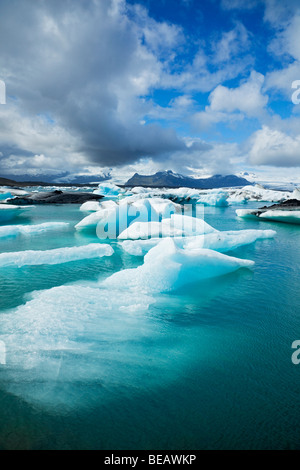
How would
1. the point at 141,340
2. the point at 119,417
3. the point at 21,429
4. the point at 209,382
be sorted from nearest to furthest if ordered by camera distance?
the point at 21,429 → the point at 119,417 → the point at 209,382 → the point at 141,340

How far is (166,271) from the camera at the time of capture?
454 centimetres

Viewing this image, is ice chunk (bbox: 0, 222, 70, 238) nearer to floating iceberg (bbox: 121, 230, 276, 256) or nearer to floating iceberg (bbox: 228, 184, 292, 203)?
floating iceberg (bbox: 121, 230, 276, 256)

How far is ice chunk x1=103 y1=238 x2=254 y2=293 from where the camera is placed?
178 inches

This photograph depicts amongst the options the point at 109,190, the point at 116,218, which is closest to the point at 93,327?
the point at 116,218

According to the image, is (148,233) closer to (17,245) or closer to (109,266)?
(109,266)

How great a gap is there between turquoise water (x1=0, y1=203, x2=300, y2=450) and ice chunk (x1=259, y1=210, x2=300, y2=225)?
35.7ft

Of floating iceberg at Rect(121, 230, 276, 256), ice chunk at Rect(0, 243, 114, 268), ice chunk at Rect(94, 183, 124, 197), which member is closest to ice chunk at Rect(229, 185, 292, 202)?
ice chunk at Rect(94, 183, 124, 197)

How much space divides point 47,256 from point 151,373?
4590 millimetres

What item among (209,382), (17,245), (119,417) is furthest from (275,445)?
(17,245)

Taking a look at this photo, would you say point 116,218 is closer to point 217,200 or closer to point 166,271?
point 166,271

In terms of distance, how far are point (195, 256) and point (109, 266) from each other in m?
2.28

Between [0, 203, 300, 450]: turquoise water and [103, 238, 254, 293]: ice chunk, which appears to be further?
[103, 238, 254, 293]: ice chunk

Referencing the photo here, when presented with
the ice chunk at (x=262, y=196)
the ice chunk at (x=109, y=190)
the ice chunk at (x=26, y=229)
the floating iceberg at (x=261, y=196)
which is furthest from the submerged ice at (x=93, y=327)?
the ice chunk at (x=109, y=190)

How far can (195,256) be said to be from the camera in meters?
4.77
